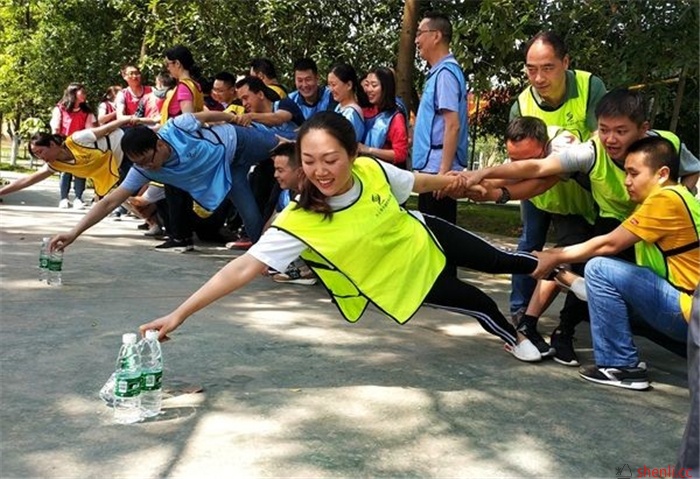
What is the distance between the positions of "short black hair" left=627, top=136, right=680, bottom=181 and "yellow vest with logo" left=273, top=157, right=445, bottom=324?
964 millimetres

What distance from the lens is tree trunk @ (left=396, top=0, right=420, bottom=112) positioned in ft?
24.9

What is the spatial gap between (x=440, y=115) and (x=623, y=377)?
197 cm

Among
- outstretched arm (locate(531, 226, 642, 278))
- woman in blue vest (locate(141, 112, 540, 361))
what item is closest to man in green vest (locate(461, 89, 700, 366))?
outstretched arm (locate(531, 226, 642, 278))

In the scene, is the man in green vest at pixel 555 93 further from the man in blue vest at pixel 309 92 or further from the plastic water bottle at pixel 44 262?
the plastic water bottle at pixel 44 262

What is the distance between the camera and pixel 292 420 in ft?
8.46

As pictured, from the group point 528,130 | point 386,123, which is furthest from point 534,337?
point 386,123

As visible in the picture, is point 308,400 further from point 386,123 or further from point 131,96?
point 131,96

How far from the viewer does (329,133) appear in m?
2.77

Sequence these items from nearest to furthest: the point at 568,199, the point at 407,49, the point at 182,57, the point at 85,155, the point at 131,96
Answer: the point at 568,199
the point at 85,155
the point at 182,57
the point at 407,49
the point at 131,96

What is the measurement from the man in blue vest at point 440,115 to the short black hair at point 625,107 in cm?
120

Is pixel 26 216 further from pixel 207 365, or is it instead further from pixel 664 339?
pixel 664 339

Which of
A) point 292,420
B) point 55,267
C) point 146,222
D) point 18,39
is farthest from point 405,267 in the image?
point 18,39

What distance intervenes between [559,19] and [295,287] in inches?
174

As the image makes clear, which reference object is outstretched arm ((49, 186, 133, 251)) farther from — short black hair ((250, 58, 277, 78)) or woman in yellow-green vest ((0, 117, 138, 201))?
short black hair ((250, 58, 277, 78))
